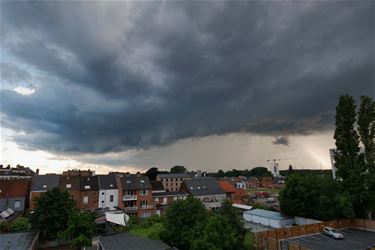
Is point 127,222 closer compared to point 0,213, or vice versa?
point 127,222

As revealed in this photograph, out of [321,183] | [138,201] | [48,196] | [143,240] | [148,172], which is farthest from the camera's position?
[148,172]

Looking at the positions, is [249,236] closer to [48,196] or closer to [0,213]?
[48,196]

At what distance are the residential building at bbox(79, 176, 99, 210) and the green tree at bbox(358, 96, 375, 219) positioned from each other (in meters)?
50.8

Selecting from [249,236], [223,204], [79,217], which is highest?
[223,204]

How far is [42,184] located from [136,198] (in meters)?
20.1

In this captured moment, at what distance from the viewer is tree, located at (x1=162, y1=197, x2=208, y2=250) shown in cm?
2509

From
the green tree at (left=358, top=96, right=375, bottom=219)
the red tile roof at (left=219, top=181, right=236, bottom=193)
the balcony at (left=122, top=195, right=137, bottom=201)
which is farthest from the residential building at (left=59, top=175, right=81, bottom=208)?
the green tree at (left=358, top=96, right=375, bottom=219)

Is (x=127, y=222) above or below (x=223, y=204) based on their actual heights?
below

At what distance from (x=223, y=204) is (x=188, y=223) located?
14.2 feet

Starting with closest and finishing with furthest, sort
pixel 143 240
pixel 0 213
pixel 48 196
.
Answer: pixel 143 240 → pixel 48 196 → pixel 0 213

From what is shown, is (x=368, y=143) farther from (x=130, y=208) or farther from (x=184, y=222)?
(x=130, y=208)

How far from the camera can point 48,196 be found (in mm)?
35094

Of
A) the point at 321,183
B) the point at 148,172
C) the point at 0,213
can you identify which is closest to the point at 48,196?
the point at 0,213

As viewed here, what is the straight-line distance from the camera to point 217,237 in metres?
21.6
